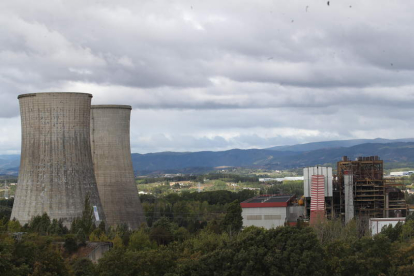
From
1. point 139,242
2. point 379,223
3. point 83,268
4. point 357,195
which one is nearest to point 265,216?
point 357,195

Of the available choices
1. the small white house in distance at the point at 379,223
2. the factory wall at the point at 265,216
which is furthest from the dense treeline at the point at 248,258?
the factory wall at the point at 265,216

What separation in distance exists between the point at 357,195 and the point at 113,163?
19243mm

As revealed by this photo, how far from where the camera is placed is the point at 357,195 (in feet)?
174

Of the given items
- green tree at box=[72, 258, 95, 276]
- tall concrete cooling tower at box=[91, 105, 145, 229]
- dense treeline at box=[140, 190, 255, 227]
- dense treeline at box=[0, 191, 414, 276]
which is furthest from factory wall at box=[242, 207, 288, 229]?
green tree at box=[72, 258, 95, 276]

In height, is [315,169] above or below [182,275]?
above

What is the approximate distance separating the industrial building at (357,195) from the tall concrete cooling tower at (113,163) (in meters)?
13.8

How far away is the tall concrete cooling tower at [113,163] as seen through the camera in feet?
162

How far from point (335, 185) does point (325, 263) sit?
2838 centimetres

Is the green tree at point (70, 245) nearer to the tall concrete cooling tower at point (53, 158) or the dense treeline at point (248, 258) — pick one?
the dense treeline at point (248, 258)

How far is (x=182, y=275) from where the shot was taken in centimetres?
2627

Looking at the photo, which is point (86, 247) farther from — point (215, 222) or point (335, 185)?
point (335, 185)

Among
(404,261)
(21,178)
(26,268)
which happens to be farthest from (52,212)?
(404,261)

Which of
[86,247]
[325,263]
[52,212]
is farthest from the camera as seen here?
[52,212]

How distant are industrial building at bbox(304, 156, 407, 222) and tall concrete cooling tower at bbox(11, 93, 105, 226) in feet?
59.9
